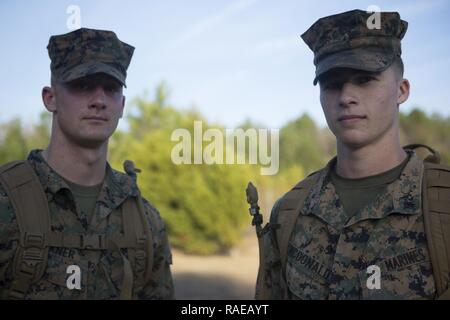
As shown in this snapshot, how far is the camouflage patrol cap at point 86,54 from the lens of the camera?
3266 mm

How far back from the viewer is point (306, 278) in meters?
2.87

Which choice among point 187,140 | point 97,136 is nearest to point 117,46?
point 97,136

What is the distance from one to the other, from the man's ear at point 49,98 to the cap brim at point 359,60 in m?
1.89

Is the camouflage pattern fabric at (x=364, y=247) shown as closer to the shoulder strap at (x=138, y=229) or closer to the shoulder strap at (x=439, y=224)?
the shoulder strap at (x=439, y=224)

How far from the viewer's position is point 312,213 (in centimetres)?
302

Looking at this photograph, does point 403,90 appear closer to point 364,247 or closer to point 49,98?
point 364,247

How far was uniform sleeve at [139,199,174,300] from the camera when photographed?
351cm

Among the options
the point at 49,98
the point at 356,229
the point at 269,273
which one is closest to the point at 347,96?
the point at 356,229

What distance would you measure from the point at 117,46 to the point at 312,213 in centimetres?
190

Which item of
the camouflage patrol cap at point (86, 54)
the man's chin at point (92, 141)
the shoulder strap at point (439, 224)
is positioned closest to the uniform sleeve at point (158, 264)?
the man's chin at point (92, 141)

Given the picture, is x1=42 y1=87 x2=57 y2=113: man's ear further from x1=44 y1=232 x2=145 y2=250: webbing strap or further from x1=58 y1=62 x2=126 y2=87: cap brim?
x1=44 y1=232 x2=145 y2=250: webbing strap

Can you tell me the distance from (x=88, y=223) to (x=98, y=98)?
2.89ft

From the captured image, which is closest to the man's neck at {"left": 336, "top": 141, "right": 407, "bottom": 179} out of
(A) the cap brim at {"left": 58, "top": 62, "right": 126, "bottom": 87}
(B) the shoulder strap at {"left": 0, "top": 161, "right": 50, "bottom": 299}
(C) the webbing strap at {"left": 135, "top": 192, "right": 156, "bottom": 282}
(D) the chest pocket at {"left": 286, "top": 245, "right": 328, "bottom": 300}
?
(D) the chest pocket at {"left": 286, "top": 245, "right": 328, "bottom": 300}
